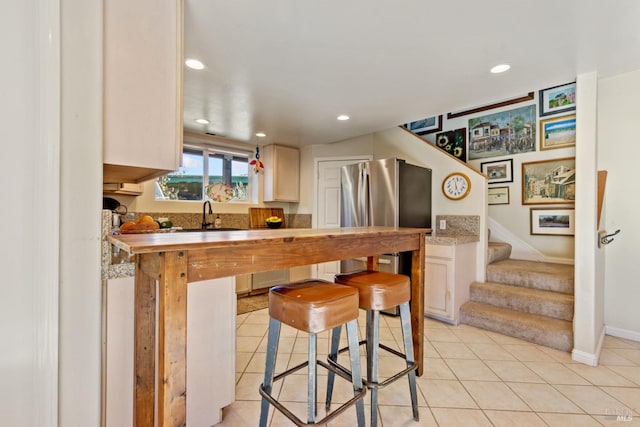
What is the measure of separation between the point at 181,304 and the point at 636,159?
11.9ft

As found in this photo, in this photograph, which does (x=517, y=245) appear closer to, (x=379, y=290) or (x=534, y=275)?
(x=534, y=275)

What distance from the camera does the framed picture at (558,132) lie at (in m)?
3.04

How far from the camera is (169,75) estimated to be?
3.92 ft

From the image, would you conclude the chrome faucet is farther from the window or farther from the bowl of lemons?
the bowl of lemons

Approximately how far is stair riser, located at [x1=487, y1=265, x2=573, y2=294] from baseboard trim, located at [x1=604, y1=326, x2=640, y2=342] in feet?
1.48

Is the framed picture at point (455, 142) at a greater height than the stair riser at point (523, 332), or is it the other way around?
the framed picture at point (455, 142)

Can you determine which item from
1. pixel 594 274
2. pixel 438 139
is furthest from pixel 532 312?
pixel 438 139

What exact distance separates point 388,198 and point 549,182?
1940 mm

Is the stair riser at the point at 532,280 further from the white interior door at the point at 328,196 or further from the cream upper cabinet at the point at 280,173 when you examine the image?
the cream upper cabinet at the point at 280,173

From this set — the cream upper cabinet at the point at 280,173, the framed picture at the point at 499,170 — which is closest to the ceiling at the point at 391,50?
the framed picture at the point at 499,170

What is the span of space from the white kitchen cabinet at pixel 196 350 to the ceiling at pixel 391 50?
146 centimetres

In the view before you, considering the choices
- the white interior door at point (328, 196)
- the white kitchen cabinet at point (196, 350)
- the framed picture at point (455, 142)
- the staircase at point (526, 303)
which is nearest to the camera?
the white kitchen cabinet at point (196, 350)

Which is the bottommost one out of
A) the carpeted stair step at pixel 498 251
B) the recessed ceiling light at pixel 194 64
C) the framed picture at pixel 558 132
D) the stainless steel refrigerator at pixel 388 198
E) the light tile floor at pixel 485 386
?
the light tile floor at pixel 485 386

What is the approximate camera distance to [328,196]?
4242 mm
